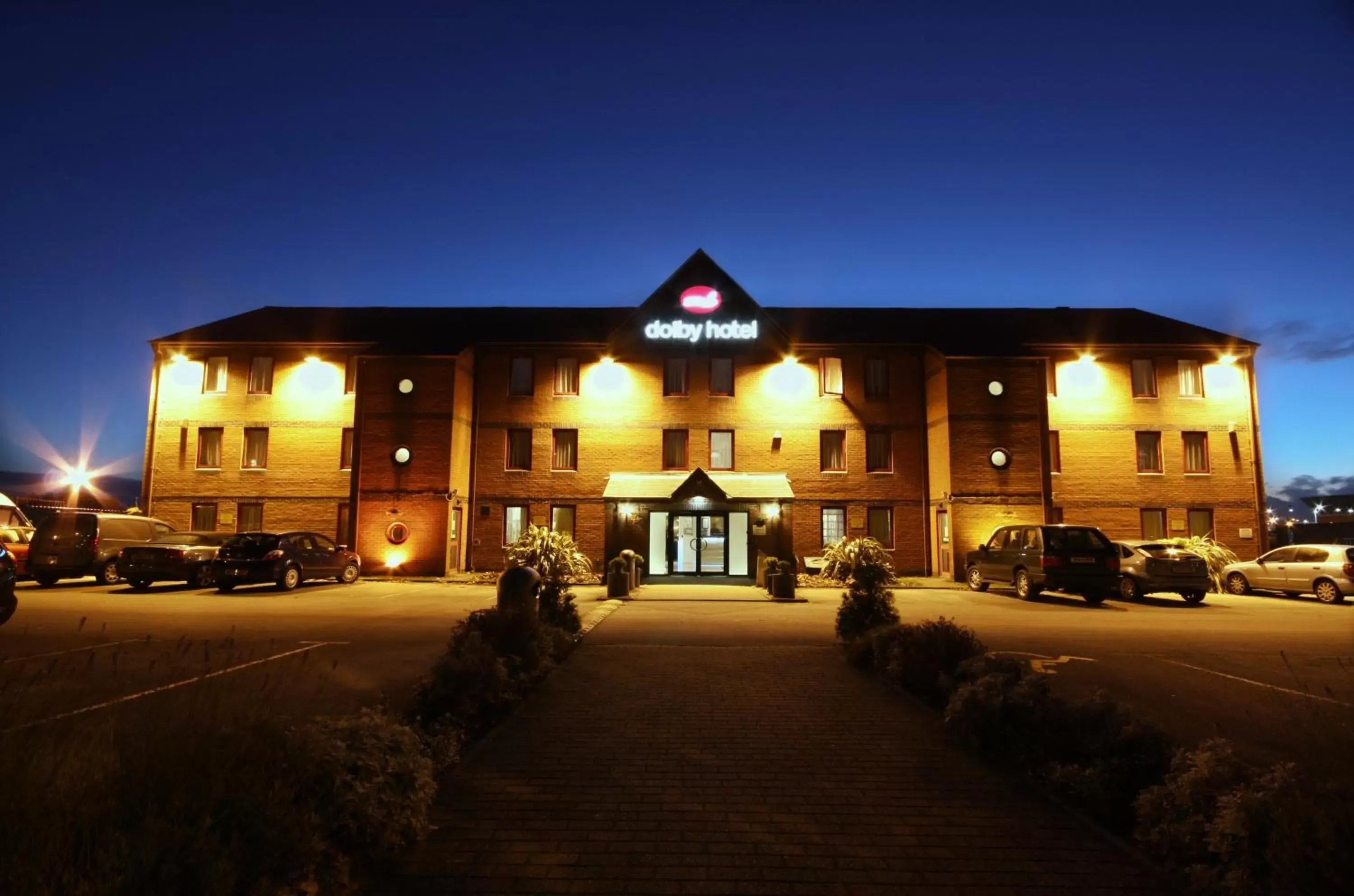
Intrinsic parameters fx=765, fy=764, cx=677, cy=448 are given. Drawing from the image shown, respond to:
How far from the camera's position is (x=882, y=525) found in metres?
27.5

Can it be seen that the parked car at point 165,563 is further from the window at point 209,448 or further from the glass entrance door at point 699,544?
the glass entrance door at point 699,544

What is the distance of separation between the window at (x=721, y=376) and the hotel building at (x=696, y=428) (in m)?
0.08

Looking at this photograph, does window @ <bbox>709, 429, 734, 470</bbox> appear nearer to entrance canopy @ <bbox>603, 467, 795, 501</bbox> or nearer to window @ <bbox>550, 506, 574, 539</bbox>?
entrance canopy @ <bbox>603, 467, 795, 501</bbox>

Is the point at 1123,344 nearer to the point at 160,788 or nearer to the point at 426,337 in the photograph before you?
the point at 426,337

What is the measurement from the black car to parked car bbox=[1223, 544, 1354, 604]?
26905 millimetres

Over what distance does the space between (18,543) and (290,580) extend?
7114mm

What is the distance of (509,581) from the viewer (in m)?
9.68

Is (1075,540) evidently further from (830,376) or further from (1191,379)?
(1191,379)

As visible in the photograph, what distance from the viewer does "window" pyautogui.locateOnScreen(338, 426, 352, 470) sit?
28297 millimetres

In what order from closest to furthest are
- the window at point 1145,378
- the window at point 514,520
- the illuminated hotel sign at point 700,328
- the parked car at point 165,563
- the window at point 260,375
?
the parked car at point 165,563
the illuminated hotel sign at point 700,328
the window at point 514,520
the window at point 1145,378
the window at point 260,375

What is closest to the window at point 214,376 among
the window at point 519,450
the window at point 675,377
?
the window at point 519,450

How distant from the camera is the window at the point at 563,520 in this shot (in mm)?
27359

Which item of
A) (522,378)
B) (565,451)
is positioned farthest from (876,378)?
(522,378)

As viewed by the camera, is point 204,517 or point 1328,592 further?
point 204,517
